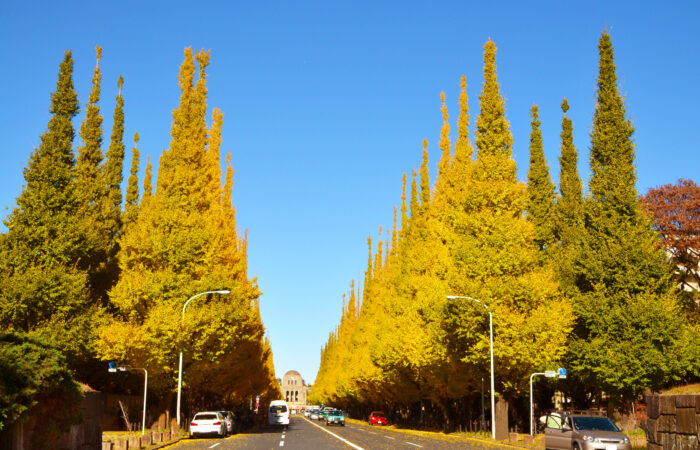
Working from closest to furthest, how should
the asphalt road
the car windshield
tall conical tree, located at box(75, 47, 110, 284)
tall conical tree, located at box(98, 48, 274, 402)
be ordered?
1. the car windshield
2. the asphalt road
3. tall conical tree, located at box(98, 48, 274, 402)
4. tall conical tree, located at box(75, 47, 110, 284)

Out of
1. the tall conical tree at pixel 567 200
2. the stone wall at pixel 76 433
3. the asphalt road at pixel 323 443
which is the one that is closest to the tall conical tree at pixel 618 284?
the tall conical tree at pixel 567 200

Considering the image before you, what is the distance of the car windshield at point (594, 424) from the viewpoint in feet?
70.3

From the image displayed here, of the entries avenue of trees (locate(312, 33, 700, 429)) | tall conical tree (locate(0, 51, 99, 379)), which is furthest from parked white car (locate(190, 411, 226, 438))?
avenue of trees (locate(312, 33, 700, 429))

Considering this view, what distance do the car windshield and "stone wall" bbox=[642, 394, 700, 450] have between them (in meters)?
5.16

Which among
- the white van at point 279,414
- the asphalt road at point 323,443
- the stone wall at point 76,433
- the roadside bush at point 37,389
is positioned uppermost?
the roadside bush at point 37,389

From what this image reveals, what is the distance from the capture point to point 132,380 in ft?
138

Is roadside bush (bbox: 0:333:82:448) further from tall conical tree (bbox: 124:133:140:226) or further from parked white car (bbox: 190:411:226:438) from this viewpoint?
tall conical tree (bbox: 124:133:140:226)

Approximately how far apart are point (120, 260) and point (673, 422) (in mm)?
28762

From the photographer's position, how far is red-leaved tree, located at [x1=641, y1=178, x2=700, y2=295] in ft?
141

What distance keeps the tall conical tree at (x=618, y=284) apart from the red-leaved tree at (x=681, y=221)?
12.2m

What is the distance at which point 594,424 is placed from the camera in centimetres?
2162

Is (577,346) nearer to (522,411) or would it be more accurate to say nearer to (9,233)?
(522,411)

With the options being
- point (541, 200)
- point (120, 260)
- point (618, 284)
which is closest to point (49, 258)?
point (120, 260)

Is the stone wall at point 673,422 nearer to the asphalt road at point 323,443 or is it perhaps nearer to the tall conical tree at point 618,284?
the asphalt road at point 323,443
